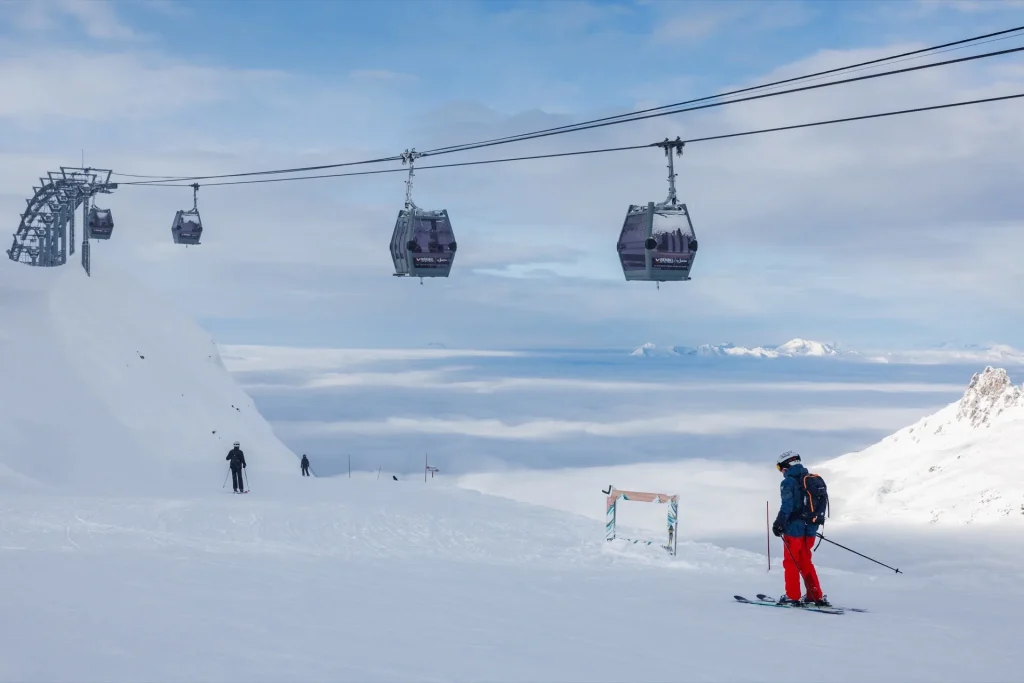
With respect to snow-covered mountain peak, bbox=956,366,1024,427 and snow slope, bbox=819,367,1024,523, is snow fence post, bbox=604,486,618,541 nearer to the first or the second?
snow slope, bbox=819,367,1024,523

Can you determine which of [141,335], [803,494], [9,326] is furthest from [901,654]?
[141,335]

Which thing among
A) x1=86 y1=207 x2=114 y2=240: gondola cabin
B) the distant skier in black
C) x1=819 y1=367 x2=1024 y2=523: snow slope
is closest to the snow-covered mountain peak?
x1=819 y1=367 x2=1024 y2=523: snow slope

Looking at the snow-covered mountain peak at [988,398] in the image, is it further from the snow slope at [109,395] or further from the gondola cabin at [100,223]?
the gondola cabin at [100,223]

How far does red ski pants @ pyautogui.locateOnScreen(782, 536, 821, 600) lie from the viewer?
12.2 m

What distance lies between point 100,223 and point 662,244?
121 ft

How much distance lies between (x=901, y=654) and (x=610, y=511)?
8.88 metres

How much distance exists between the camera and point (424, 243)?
20.8 meters

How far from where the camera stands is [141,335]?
4675cm

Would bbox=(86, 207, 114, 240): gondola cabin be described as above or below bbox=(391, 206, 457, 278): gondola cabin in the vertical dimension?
above

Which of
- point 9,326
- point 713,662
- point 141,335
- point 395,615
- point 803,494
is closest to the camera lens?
point 713,662

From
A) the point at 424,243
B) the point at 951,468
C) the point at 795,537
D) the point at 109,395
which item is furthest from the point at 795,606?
the point at 951,468

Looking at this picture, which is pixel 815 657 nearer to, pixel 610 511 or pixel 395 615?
pixel 395 615

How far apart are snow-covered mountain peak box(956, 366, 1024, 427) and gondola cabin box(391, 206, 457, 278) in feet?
429

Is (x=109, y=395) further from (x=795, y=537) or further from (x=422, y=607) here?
(x=795, y=537)
